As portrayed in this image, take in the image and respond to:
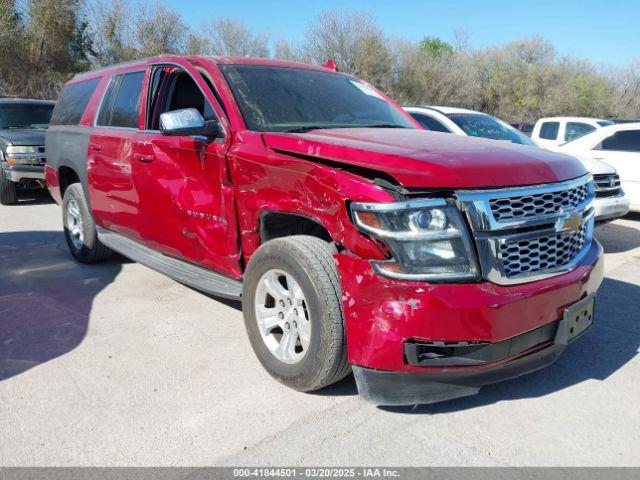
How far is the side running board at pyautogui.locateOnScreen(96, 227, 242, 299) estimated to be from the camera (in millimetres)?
3717

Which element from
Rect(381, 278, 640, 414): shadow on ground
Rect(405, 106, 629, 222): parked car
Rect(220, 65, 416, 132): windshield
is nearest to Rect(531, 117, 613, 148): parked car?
Rect(405, 106, 629, 222): parked car

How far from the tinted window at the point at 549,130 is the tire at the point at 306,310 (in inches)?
Result: 487

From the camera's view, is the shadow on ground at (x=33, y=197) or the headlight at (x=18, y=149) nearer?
the headlight at (x=18, y=149)

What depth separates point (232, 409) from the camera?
3.04 m

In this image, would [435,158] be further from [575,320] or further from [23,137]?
[23,137]

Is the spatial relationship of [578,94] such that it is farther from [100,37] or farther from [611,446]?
[611,446]

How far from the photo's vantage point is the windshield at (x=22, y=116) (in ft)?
35.3

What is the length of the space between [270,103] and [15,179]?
7462 millimetres

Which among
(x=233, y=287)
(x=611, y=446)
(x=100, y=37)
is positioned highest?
(x=100, y=37)

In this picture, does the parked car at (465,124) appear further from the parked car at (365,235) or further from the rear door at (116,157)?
the rear door at (116,157)

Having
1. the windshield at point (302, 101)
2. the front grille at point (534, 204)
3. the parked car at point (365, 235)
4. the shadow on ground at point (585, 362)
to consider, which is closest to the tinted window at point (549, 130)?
the shadow on ground at point (585, 362)

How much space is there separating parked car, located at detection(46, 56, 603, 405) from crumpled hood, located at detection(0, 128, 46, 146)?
6525mm

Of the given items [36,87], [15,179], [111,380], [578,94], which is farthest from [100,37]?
[578,94]

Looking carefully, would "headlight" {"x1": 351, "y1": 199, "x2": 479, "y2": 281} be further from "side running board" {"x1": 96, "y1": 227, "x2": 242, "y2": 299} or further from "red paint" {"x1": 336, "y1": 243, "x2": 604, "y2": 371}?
"side running board" {"x1": 96, "y1": 227, "x2": 242, "y2": 299}
